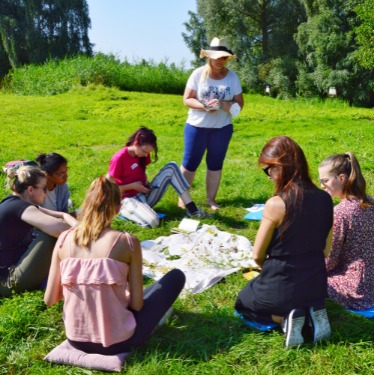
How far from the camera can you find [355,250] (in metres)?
3.42

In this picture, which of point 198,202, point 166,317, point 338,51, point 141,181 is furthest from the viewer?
point 338,51

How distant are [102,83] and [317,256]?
18085 mm

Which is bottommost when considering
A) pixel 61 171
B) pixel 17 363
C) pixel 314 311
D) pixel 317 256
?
pixel 17 363

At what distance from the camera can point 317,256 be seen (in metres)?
3.00

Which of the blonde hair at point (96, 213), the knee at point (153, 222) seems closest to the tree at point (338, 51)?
the knee at point (153, 222)

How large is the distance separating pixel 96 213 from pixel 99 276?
34cm

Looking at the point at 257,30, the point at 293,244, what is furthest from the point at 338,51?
the point at 293,244

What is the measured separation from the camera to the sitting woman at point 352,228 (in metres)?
3.35

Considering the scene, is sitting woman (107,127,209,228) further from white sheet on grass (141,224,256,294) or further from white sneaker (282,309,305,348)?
white sneaker (282,309,305,348)

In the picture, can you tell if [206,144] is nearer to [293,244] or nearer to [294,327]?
[293,244]

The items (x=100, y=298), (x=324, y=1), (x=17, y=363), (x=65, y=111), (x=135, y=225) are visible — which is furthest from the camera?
(x=324, y=1)

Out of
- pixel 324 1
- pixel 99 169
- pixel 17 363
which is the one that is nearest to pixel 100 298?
pixel 17 363

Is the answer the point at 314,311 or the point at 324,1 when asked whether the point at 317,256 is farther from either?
the point at 324,1

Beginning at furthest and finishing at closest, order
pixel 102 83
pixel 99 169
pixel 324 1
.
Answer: pixel 324 1
pixel 102 83
pixel 99 169
